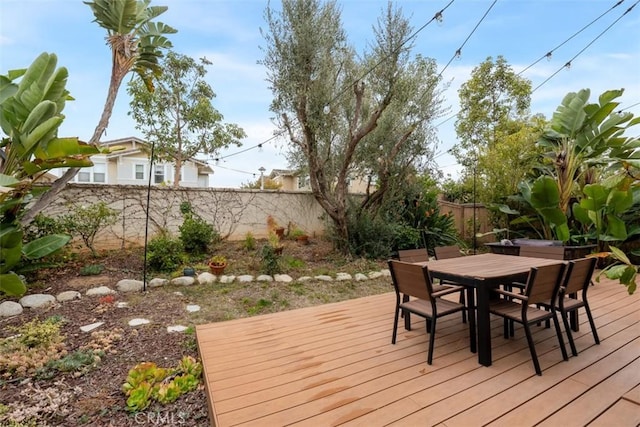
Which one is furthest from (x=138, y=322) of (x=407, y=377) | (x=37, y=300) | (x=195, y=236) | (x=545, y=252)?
(x=545, y=252)

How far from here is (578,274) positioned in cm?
266

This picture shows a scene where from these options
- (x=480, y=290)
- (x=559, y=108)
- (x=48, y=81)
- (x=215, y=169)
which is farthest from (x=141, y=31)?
(x=215, y=169)

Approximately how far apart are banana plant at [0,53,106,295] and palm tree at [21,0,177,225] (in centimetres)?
70

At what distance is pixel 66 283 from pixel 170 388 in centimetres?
361

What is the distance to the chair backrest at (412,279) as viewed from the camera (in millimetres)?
2447

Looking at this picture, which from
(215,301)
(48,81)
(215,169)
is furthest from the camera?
(215,169)

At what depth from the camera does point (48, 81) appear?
277 cm

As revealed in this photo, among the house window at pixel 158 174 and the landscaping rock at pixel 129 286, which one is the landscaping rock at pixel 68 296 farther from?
the house window at pixel 158 174

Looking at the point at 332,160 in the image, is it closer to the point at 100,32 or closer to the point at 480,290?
the point at 100,32

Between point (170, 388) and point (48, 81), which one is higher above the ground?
point (48, 81)

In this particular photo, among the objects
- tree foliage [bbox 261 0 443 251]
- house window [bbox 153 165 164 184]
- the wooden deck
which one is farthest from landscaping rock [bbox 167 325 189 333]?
house window [bbox 153 165 164 184]

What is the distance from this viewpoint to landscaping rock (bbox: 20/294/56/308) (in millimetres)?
3838

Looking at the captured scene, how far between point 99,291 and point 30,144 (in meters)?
2.69

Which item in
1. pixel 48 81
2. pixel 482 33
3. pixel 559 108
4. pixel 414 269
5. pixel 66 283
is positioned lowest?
pixel 66 283
